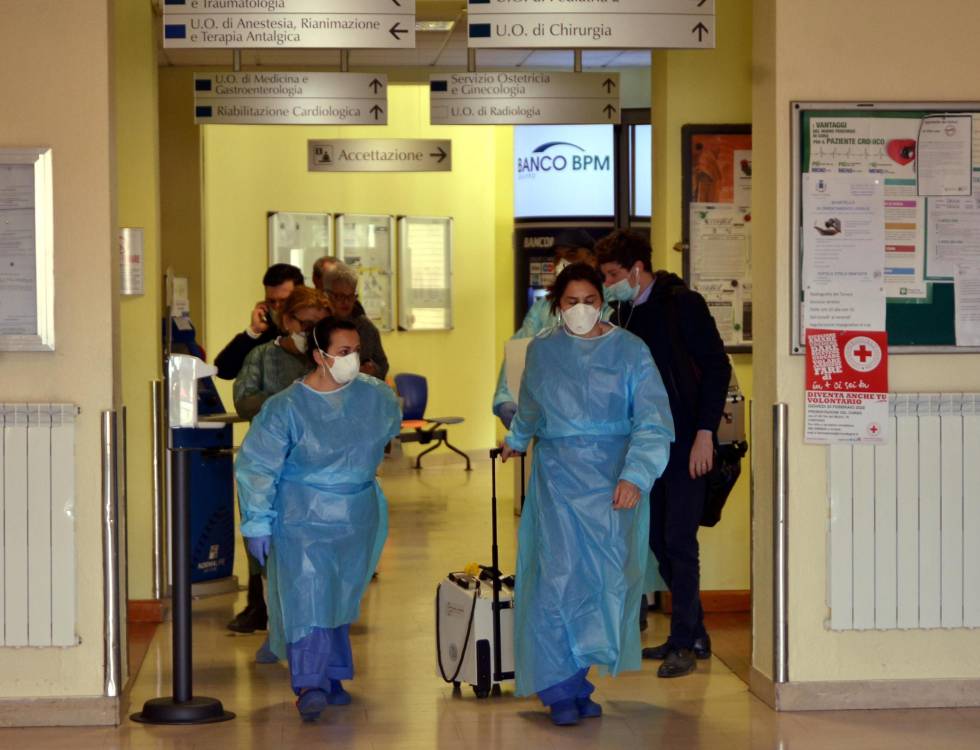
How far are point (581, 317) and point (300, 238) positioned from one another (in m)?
8.17

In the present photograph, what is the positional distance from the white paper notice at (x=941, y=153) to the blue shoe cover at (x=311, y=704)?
2.57 m

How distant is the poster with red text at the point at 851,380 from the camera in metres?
5.02

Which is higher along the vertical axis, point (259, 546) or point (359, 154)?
point (359, 154)

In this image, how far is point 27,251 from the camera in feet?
15.9

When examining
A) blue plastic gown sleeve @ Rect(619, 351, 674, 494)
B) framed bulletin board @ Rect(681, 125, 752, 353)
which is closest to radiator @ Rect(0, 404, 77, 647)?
blue plastic gown sleeve @ Rect(619, 351, 674, 494)

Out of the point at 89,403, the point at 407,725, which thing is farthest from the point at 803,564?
the point at 89,403

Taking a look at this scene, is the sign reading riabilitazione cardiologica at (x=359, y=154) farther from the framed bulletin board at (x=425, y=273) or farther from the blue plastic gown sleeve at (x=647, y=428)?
the blue plastic gown sleeve at (x=647, y=428)

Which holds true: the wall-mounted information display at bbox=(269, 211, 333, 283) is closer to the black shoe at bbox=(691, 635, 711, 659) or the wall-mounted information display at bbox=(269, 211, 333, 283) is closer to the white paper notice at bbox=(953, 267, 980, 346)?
the black shoe at bbox=(691, 635, 711, 659)

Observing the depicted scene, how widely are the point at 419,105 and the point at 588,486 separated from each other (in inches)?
343

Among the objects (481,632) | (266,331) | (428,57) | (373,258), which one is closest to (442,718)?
(481,632)

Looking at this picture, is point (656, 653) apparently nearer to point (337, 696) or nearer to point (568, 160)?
point (337, 696)

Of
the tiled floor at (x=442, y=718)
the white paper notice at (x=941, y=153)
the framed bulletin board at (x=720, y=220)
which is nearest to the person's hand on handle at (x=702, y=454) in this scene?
the tiled floor at (x=442, y=718)

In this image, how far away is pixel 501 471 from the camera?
1320 centimetres

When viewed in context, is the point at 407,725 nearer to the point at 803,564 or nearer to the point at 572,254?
the point at 803,564
